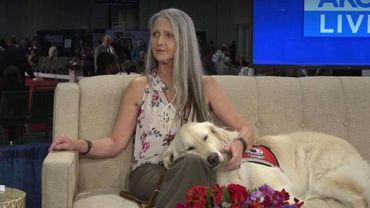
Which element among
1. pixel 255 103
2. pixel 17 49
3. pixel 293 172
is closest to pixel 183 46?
pixel 255 103

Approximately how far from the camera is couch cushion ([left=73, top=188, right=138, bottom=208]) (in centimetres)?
304

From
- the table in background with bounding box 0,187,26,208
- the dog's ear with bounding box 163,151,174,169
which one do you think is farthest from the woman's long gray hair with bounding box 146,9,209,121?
the table in background with bounding box 0,187,26,208

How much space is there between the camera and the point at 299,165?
3281 millimetres

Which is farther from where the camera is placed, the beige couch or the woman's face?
the beige couch

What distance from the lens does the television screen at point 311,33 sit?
4539 millimetres

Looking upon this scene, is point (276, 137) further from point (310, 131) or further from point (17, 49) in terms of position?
point (17, 49)

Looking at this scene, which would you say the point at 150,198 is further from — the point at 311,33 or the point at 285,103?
the point at 311,33

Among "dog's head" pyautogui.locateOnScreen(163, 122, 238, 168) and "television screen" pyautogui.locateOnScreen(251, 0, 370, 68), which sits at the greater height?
"television screen" pyautogui.locateOnScreen(251, 0, 370, 68)

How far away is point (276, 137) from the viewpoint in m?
3.43

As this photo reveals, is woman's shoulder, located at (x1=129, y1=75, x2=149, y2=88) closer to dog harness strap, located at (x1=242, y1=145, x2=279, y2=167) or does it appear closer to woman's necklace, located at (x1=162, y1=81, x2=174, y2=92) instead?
woman's necklace, located at (x1=162, y1=81, x2=174, y2=92)

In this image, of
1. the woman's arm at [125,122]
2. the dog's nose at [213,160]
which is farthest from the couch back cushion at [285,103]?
the dog's nose at [213,160]

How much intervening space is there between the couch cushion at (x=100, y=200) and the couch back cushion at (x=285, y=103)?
407mm

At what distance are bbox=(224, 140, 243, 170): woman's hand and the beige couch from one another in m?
0.74

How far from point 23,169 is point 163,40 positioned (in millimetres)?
1221
